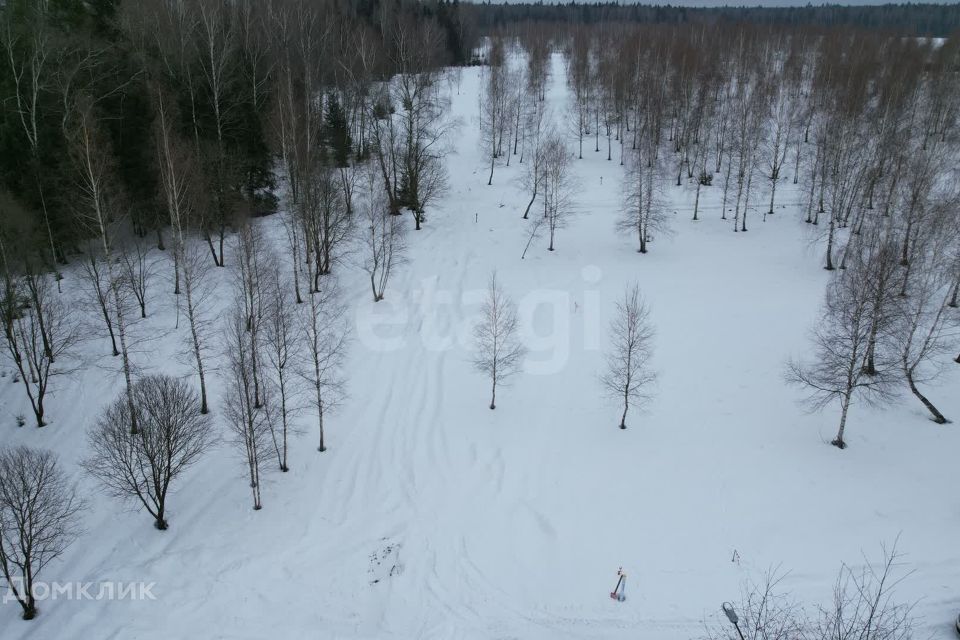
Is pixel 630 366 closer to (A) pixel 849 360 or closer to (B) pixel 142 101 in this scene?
(A) pixel 849 360

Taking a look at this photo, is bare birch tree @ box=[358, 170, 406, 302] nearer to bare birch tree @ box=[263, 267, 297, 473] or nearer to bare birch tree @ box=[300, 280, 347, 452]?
bare birch tree @ box=[300, 280, 347, 452]

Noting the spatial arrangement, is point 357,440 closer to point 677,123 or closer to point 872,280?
point 872,280

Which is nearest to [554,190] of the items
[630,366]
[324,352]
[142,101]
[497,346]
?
[497,346]

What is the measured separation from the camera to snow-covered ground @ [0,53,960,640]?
16.0m

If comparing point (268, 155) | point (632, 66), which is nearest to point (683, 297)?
point (268, 155)

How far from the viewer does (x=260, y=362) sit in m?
22.5

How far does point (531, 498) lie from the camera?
1980 cm

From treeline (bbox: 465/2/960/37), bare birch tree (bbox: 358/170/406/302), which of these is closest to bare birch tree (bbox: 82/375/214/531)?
bare birch tree (bbox: 358/170/406/302)

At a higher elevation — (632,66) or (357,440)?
(632,66)

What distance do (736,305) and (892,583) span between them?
16.2 metres

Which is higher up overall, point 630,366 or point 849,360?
point 849,360

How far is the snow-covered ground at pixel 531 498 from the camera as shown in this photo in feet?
52.6

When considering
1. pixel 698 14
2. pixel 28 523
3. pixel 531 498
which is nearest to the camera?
pixel 28 523

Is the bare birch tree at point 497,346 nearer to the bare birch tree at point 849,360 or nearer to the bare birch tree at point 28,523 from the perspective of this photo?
the bare birch tree at point 849,360
